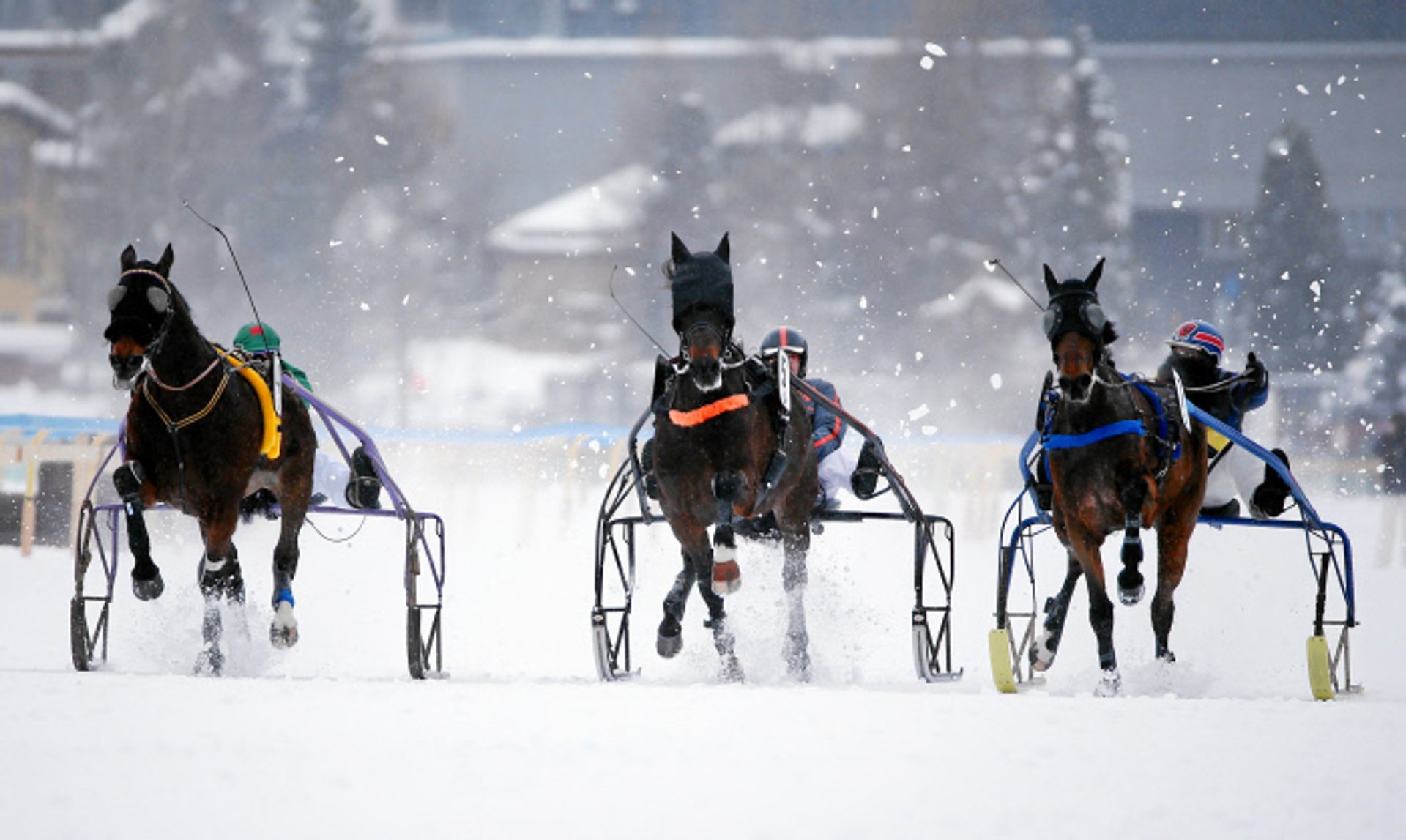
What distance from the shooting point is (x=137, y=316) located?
29.0 ft

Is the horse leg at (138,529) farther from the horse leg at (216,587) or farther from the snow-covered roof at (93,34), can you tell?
the snow-covered roof at (93,34)

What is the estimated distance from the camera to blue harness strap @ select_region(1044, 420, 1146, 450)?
886 centimetres

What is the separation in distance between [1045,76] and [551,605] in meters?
39.6

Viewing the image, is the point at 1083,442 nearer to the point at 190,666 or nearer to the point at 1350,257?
the point at 190,666

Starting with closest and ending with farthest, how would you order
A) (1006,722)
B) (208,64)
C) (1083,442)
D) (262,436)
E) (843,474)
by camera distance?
(1006,722) < (1083,442) < (262,436) < (843,474) < (208,64)

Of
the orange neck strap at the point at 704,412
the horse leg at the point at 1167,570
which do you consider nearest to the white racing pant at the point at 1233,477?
the horse leg at the point at 1167,570

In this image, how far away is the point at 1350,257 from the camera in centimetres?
5859

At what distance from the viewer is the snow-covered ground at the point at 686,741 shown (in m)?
5.08

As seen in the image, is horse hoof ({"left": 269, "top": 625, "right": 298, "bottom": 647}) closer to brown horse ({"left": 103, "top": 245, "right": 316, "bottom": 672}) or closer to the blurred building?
brown horse ({"left": 103, "top": 245, "right": 316, "bottom": 672})

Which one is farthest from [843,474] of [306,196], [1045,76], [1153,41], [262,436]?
[1153,41]

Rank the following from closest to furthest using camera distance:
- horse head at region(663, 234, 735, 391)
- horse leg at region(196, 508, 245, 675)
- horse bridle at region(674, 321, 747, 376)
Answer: horse head at region(663, 234, 735, 391)
horse bridle at region(674, 321, 747, 376)
horse leg at region(196, 508, 245, 675)

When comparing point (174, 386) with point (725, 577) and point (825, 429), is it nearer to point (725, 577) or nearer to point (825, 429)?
point (725, 577)

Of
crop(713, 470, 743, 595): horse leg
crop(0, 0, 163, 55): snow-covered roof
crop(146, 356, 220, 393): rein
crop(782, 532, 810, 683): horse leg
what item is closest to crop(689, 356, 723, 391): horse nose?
crop(713, 470, 743, 595): horse leg

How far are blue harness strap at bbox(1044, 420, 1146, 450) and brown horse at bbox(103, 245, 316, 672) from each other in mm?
4191
